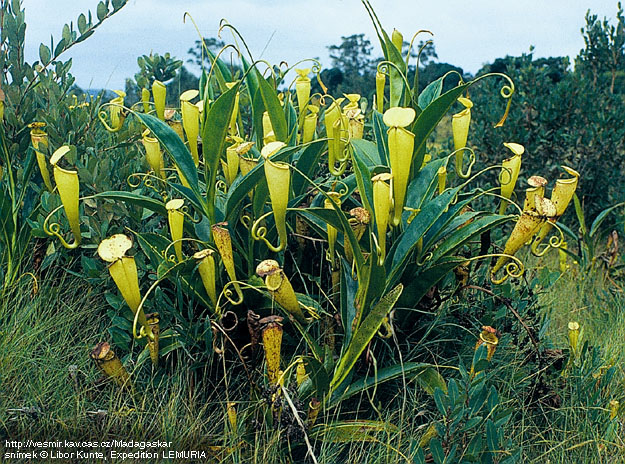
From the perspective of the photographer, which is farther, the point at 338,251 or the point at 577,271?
the point at 577,271

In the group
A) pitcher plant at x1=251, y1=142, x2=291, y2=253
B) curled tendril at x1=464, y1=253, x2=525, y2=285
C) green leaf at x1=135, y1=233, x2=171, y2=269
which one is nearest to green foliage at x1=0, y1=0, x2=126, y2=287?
green leaf at x1=135, y1=233, x2=171, y2=269

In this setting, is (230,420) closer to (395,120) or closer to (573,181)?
(395,120)

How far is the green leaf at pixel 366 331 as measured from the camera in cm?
177

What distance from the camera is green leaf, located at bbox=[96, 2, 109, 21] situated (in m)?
2.87

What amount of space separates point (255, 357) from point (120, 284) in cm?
49

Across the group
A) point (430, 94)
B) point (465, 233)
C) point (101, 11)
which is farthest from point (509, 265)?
point (101, 11)

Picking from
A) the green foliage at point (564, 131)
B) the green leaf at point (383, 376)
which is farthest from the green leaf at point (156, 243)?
the green foliage at point (564, 131)

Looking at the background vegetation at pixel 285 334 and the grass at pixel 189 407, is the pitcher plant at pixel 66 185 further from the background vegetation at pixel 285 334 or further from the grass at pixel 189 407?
the grass at pixel 189 407

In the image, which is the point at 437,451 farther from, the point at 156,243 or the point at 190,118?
the point at 190,118

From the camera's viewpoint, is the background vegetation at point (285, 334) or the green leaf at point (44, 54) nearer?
the background vegetation at point (285, 334)

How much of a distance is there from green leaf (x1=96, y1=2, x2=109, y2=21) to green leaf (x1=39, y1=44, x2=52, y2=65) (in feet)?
0.92

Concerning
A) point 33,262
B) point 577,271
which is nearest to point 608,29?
point 577,271

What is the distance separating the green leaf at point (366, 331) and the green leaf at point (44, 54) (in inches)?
79.8

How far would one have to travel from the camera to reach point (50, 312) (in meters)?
2.33
